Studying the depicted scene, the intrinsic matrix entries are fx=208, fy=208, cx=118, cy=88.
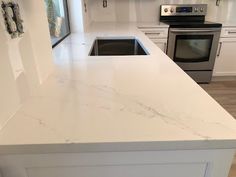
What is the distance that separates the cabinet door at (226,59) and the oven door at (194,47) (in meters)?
0.13

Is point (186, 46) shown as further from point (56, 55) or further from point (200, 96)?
point (200, 96)

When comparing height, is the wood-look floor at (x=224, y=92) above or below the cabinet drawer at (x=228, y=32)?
below

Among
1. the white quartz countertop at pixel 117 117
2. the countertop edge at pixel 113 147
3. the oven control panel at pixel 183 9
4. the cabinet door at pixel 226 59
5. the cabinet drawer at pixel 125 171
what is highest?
the oven control panel at pixel 183 9

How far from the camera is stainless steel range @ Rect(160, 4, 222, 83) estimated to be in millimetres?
2875

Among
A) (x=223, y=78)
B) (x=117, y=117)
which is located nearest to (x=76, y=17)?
(x=117, y=117)

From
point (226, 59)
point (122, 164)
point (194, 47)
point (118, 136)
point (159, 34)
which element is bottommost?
point (226, 59)

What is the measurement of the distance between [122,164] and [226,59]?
3.11 m

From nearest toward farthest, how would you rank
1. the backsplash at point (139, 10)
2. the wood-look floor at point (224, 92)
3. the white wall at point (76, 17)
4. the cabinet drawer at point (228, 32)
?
the white wall at point (76, 17)
the wood-look floor at point (224, 92)
the cabinet drawer at point (228, 32)
the backsplash at point (139, 10)

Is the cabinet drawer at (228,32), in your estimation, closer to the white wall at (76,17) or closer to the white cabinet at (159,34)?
the white cabinet at (159,34)

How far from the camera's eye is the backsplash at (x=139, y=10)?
11.2 ft

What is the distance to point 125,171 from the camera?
24.4 inches

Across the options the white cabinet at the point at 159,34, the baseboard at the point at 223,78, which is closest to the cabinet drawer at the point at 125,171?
the white cabinet at the point at 159,34

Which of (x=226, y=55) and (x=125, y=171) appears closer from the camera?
(x=125, y=171)

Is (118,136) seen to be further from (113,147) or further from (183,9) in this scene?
(183,9)
